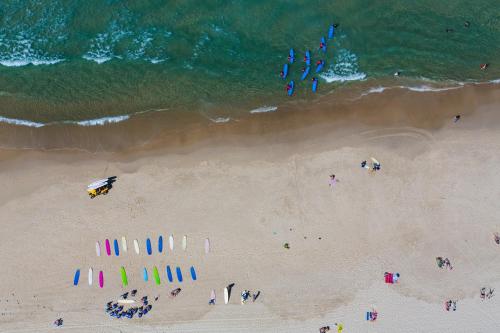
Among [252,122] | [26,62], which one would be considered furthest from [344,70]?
[26,62]

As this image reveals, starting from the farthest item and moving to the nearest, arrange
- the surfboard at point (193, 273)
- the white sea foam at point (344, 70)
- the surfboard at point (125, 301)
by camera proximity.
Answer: the white sea foam at point (344, 70) → the surfboard at point (193, 273) → the surfboard at point (125, 301)

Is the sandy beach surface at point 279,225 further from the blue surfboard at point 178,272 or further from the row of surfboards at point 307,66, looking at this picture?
the row of surfboards at point 307,66

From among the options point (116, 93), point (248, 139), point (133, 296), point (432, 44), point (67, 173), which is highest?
point (432, 44)

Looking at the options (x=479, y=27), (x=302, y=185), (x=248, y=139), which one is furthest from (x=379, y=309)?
(x=479, y=27)

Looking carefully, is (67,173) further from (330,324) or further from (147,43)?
(330,324)

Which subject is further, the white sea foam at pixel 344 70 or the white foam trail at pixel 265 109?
the white sea foam at pixel 344 70

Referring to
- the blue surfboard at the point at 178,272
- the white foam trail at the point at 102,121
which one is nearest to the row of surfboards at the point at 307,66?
the white foam trail at the point at 102,121

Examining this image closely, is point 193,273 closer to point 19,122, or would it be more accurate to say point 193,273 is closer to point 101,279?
point 101,279

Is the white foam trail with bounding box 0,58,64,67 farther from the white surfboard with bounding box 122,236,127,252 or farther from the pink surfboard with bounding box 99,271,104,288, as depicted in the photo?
the pink surfboard with bounding box 99,271,104,288
